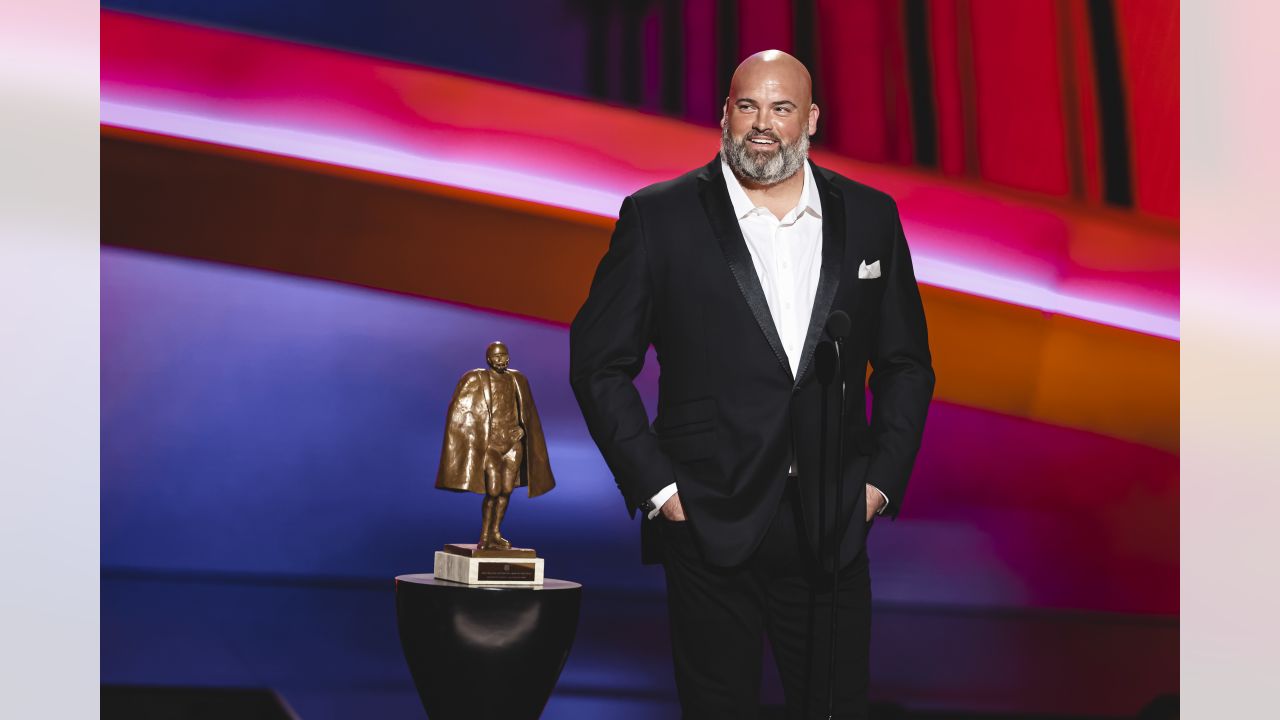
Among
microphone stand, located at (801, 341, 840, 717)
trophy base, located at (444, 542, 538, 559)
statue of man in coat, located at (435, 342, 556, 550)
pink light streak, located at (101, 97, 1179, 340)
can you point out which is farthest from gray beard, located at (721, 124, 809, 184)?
pink light streak, located at (101, 97, 1179, 340)

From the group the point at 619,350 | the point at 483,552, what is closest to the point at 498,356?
the point at 483,552

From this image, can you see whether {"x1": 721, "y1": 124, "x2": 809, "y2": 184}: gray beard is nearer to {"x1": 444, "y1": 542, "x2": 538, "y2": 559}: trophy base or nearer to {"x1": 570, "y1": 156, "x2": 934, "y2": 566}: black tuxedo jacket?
{"x1": 570, "y1": 156, "x2": 934, "y2": 566}: black tuxedo jacket

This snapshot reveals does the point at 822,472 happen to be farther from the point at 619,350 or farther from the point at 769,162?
the point at 769,162

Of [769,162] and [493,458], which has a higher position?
[769,162]

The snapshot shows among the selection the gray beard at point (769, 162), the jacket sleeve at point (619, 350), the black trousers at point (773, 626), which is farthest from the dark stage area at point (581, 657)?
the gray beard at point (769, 162)

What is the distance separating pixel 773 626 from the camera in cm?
237

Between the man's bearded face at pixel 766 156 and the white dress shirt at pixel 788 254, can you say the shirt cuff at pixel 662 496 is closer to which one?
the white dress shirt at pixel 788 254

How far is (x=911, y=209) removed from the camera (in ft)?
16.3

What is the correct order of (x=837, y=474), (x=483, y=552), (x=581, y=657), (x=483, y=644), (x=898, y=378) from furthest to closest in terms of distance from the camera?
(x=581, y=657) < (x=483, y=552) < (x=483, y=644) < (x=898, y=378) < (x=837, y=474)

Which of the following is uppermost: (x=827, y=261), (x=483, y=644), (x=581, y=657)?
(x=827, y=261)

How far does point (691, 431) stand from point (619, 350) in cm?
18

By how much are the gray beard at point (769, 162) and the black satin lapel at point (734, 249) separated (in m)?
0.06
